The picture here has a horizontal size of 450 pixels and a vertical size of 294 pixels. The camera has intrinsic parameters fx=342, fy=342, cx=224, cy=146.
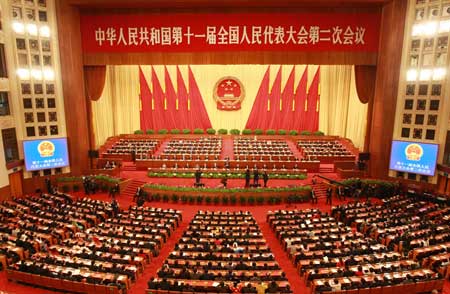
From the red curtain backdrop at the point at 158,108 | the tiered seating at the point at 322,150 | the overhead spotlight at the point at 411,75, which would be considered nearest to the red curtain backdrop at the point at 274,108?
the tiered seating at the point at 322,150

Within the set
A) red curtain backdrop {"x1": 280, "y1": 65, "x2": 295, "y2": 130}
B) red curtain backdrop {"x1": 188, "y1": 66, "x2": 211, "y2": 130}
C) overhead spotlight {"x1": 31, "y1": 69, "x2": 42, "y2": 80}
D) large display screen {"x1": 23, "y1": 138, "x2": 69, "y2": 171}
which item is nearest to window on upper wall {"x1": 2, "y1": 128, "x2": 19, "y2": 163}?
large display screen {"x1": 23, "y1": 138, "x2": 69, "y2": 171}

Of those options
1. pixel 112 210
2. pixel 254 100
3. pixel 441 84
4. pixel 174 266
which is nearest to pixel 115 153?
pixel 112 210

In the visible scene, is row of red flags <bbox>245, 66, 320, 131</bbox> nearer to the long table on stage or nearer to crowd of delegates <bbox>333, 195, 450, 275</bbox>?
the long table on stage

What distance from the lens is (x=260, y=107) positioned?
3700cm

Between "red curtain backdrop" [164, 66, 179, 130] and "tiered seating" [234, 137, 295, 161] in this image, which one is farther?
"red curtain backdrop" [164, 66, 179, 130]

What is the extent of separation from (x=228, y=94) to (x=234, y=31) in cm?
1301

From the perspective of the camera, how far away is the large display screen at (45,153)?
2366 cm

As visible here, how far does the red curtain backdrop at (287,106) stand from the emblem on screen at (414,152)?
567 inches

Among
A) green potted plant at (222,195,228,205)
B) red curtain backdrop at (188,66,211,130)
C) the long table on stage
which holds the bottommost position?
green potted plant at (222,195,228,205)

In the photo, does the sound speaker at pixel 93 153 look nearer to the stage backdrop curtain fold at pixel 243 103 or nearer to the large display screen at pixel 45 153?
the large display screen at pixel 45 153

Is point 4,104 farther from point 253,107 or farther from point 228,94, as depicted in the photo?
point 253,107

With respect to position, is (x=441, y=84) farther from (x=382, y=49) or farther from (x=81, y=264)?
(x=81, y=264)

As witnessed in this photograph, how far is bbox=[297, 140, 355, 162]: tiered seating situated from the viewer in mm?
27781

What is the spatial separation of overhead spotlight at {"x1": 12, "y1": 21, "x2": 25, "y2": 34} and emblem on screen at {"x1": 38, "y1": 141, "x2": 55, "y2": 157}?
300 inches
